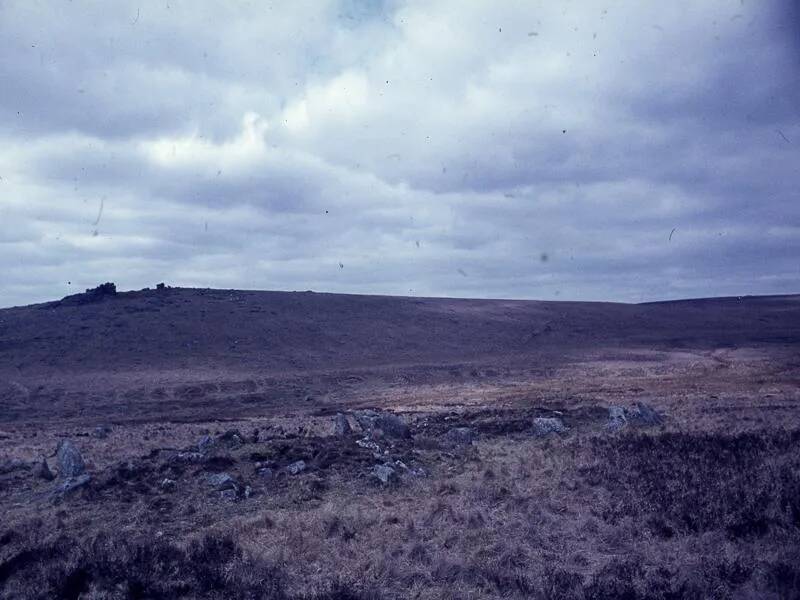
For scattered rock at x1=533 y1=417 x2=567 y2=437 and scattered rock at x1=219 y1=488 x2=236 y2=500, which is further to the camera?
scattered rock at x1=533 y1=417 x2=567 y2=437

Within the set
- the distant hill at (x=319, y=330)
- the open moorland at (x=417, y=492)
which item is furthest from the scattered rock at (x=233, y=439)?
the distant hill at (x=319, y=330)

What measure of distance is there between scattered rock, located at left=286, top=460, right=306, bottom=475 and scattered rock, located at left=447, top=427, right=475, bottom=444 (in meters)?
5.59

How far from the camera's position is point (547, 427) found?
20.0m

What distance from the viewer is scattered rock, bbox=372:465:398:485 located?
1352 cm

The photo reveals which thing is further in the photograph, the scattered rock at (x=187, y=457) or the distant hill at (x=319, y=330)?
the distant hill at (x=319, y=330)

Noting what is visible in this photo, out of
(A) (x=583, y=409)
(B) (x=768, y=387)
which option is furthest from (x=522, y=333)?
(A) (x=583, y=409)

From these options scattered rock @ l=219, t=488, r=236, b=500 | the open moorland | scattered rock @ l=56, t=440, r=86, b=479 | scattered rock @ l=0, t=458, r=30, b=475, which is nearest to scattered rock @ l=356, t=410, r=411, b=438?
the open moorland

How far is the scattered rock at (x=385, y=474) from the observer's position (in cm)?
1352

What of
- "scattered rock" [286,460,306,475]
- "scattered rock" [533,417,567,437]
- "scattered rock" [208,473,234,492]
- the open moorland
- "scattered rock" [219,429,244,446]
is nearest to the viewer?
the open moorland

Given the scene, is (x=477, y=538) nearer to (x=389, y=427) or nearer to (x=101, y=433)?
(x=389, y=427)

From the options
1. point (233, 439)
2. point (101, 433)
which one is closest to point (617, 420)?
point (233, 439)

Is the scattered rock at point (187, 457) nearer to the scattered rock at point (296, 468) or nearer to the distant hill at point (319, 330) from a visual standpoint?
the scattered rock at point (296, 468)

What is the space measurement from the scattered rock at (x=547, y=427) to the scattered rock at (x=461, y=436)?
6.60 feet

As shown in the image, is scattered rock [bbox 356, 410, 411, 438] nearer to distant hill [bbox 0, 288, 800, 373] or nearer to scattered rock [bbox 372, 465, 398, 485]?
scattered rock [bbox 372, 465, 398, 485]
